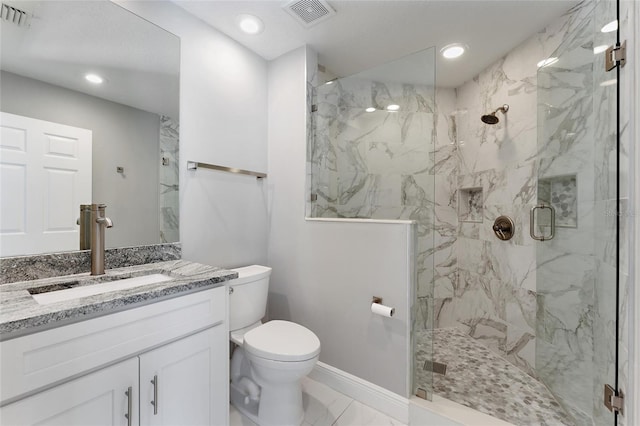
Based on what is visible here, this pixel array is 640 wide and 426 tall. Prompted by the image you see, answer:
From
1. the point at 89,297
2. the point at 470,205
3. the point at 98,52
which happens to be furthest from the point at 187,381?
the point at 470,205

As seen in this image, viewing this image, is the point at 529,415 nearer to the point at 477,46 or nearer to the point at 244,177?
the point at 244,177

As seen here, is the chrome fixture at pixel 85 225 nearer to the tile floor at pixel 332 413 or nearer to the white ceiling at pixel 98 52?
the white ceiling at pixel 98 52

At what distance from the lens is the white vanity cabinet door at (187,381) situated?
0.99 m

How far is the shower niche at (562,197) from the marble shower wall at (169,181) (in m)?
2.37

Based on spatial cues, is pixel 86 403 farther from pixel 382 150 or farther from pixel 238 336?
pixel 382 150

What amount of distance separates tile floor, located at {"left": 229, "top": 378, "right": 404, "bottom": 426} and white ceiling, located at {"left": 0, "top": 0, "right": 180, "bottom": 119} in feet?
6.31

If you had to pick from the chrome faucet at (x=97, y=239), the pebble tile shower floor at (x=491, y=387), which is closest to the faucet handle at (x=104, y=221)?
the chrome faucet at (x=97, y=239)

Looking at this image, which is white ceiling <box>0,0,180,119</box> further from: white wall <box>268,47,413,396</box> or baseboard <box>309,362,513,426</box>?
baseboard <box>309,362,513,426</box>

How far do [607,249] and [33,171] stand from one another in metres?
2.49

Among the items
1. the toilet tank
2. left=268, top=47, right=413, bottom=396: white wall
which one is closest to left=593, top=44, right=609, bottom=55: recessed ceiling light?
left=268, top=47, right=413, bottom=396: white wall

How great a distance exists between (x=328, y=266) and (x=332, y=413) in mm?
851

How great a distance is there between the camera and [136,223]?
1471 millimetres

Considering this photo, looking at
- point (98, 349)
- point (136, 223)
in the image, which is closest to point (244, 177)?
point (136, 223)

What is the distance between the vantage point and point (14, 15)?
1.13 meters
